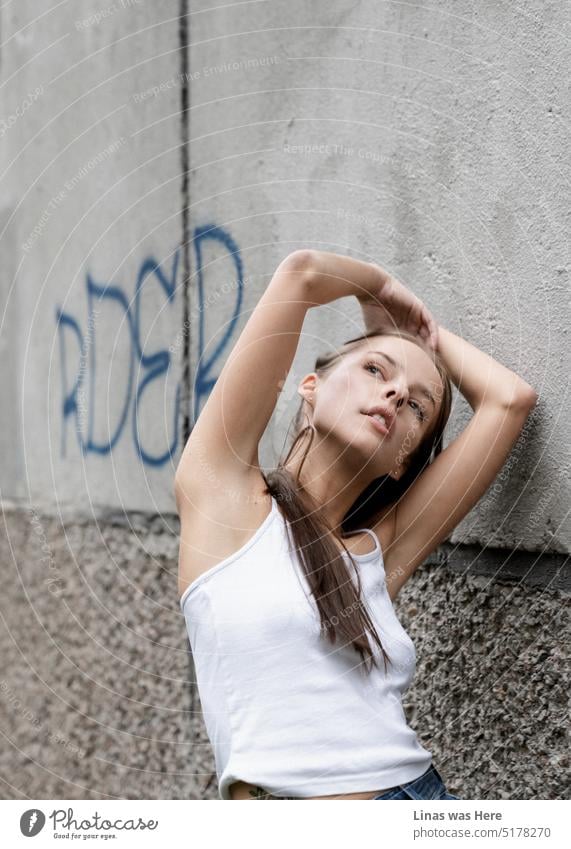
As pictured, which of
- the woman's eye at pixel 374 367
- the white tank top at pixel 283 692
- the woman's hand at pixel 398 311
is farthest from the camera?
the woman's hand at pixel 398 311

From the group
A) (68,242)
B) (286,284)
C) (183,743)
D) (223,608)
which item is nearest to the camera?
(223,608)

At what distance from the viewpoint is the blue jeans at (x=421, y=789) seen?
150 centimetres

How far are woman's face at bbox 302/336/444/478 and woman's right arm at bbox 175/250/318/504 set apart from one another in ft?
0.27

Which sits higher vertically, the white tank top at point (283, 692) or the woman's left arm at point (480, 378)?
the woman's left arm at point (480, 378)

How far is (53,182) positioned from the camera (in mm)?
3176

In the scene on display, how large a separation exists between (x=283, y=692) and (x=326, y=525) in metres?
0.26

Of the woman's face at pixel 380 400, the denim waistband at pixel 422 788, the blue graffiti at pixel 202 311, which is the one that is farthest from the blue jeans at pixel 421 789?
the blue graffiti at pixel 202 311

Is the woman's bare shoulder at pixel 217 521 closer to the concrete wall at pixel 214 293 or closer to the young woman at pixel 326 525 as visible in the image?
the young woman at pixel 326 525

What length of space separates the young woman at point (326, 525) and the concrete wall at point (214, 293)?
16cm

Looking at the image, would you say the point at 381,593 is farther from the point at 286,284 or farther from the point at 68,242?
the point at 68,242

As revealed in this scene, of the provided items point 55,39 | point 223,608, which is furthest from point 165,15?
point 223,608

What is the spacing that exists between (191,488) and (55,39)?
2.01 meters

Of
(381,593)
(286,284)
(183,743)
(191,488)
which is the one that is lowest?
(183,743)

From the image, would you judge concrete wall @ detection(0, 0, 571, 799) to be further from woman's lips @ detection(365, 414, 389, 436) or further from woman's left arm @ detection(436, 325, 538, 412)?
woman's lips @ detection(365, 414, 389, 436)
